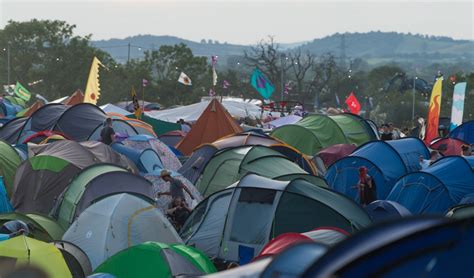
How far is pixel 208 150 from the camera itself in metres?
16.6

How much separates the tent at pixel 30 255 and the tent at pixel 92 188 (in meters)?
3.65

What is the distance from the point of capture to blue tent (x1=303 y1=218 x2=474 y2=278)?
8.12 ft

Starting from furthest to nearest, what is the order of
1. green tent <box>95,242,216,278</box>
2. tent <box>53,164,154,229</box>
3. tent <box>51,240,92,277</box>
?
1. tent <box>53,164,154,229</box>
2. tent <box>51,240,92,277</box>
3. green tent <box>95,242,216,278</box>

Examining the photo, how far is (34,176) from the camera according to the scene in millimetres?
14234

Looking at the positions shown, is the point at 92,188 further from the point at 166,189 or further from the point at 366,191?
the point at 366,191

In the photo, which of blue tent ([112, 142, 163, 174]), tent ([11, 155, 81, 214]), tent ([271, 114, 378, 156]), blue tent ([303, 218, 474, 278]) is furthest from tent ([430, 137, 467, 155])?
blue tent ([303, 218, 474, 278])

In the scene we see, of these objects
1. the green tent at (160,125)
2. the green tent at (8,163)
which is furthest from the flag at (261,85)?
the green tent at (8,163)

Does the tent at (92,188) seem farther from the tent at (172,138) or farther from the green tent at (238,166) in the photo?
the tent at (172,138)

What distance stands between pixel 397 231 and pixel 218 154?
13.4 m

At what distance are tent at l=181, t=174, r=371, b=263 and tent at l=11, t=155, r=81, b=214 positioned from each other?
367cm

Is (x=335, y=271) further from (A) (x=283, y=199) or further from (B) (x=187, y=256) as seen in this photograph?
(A) (x=283, y=199)

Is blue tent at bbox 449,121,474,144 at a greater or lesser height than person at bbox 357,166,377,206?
lesser

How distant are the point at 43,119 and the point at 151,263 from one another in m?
13.9

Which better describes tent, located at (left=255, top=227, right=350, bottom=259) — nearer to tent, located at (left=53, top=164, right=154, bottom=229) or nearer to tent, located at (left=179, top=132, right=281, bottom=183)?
tent, located at (left=53, top=164, right=154, bottom=229)
